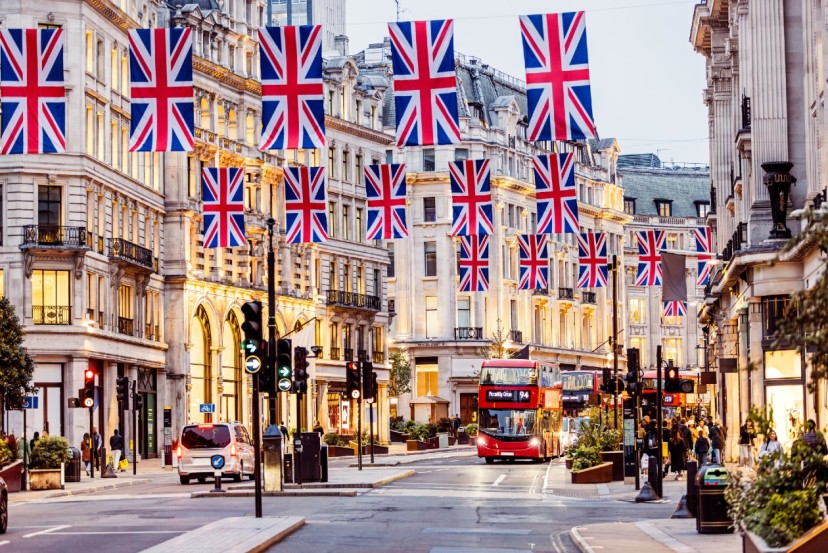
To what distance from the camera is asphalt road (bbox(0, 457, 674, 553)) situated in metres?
25.8

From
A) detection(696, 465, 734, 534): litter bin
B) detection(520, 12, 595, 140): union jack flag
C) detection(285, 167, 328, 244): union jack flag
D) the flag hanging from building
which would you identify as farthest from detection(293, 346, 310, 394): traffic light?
detection(696, 465, 734, 534): litter bin

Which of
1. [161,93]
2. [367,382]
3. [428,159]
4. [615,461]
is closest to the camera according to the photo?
[161,93]

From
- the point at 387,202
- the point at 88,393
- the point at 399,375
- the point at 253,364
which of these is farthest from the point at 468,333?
the point at 253,364

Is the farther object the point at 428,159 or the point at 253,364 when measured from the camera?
the point at 428,159

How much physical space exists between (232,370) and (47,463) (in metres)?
40.0

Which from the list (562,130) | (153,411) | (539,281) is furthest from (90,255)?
(562,130)

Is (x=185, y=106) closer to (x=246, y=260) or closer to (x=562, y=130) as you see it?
(x=562, y=130)

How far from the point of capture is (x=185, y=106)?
121ft

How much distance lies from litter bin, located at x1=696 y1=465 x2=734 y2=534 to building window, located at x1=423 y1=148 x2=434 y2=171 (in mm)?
95617

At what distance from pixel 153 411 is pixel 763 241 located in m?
37.0

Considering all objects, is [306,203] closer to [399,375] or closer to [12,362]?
[12,362]

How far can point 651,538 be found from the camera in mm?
26844

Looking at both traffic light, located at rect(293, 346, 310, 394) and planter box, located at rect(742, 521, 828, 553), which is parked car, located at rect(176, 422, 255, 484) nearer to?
traffic light, located at rect(293, 346, 310, 394)

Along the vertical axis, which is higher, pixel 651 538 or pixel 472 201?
pixel 472 201
